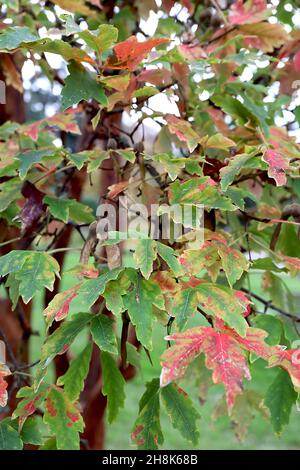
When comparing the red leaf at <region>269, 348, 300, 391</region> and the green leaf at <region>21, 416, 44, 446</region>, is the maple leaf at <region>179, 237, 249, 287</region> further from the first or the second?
the green leaf at <region>21, 416, 44, 446</region>

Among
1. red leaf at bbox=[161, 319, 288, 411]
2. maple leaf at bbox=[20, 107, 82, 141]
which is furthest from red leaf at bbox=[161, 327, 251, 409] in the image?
maple leaf at bbox=[20, 107, 82, 141]

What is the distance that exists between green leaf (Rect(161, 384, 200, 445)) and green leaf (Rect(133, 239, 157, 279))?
244 millimetres

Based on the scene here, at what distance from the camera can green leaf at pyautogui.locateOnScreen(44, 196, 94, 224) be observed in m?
0.94

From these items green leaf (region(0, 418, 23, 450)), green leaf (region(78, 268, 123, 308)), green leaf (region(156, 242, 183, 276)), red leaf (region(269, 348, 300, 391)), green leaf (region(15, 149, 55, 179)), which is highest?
green leaf (region(15, 149, 55, 179))

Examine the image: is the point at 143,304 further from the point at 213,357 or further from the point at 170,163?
the point at 170,163

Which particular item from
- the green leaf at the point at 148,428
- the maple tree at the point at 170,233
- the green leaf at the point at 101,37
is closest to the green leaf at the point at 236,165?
the maple tree at the point at 170,233

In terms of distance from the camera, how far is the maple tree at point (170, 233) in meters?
0.73

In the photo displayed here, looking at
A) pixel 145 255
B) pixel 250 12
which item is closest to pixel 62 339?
pixel 145 255

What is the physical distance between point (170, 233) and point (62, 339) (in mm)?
215

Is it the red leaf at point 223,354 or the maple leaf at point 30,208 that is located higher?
the maple leaf at point 30,208

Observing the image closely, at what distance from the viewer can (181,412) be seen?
0.87m

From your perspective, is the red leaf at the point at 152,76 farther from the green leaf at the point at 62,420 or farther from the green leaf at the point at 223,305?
the green leaf at the point at 62,420
